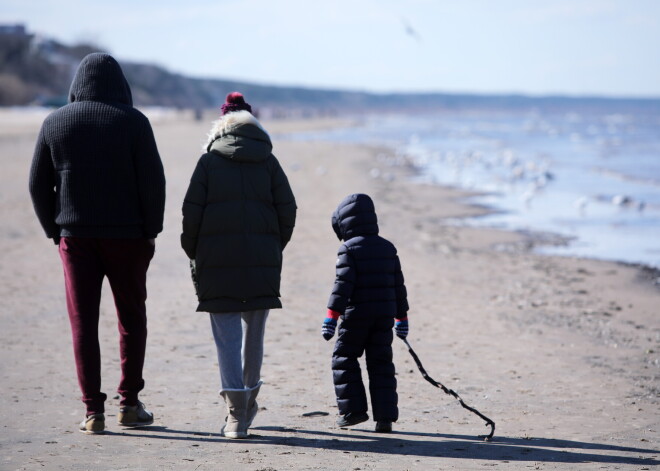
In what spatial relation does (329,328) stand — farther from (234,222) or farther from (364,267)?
(234,222)

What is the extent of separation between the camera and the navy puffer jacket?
15.5ft

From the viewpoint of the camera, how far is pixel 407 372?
6234 millimetres

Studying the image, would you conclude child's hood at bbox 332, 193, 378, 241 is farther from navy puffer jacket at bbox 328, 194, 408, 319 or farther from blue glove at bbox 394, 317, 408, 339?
blue glove at bbox 394, 317, 408, 339

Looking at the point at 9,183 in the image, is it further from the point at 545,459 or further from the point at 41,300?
the point at 545,459

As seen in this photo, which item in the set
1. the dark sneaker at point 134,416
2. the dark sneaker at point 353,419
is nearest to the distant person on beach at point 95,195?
the dark sneaker at point 134,416

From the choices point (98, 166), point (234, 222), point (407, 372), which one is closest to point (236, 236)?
point (234, 222)

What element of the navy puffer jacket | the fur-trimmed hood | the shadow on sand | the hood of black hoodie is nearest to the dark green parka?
the fur-trimmed hood

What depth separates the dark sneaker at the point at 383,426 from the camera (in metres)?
4.82

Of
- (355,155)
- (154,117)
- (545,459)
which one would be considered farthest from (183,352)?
(154,117)

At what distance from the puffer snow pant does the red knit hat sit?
1220 millimetres

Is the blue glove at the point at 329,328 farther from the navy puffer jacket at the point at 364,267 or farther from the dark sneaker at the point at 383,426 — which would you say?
the dark sneaker at the point at 383,426

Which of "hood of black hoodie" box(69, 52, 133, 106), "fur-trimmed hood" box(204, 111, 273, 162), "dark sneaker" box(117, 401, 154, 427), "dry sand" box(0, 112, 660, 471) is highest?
"hood of black hoodie" box(69, 52, 133, 106)

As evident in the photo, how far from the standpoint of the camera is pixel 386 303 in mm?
4773

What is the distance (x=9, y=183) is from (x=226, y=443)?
16445 millimetres
